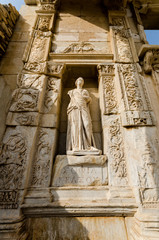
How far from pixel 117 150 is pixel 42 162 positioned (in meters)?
1.72

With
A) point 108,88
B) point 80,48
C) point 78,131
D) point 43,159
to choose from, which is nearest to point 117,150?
point 78,131

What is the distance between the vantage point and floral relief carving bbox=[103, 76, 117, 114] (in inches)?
131

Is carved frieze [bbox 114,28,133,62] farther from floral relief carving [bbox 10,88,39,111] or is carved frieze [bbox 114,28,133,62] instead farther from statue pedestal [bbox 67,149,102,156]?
statue pedestal [bbox 67,149,102,156]

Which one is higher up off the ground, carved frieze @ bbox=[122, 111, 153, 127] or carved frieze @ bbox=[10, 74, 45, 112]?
carved frieze @ bbox=[10, 74, 45, 112]

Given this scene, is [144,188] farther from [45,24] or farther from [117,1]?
[117,1]

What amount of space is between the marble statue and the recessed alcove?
394 mm

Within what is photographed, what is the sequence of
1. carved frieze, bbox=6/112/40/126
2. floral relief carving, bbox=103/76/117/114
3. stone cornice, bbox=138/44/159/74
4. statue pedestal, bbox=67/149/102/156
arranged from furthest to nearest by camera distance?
stone cornice, bbox=138/44/159/74 < floral relief carving, bbox=103/76/117/114 < carved frieze, bbox=6/112/40/126 < statue pedestal, bbox=67/149/102/156

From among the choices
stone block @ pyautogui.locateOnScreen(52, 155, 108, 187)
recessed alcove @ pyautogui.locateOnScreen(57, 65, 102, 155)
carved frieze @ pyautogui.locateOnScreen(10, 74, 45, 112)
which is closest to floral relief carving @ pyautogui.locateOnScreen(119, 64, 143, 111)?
recessed alcove @ pyautogui.locateOnScreen(57, 65, 102, 155)

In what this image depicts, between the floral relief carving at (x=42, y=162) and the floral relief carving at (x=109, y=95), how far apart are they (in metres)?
1.72

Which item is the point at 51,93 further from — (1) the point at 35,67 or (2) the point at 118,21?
(2) the point at 118,21

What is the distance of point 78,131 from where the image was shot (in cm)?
310

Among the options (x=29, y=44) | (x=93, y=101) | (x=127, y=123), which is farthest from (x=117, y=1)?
(x=127, y=123)

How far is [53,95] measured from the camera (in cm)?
346

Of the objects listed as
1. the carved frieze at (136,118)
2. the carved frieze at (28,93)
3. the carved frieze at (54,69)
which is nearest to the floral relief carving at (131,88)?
the carved frieze at (136,118)
